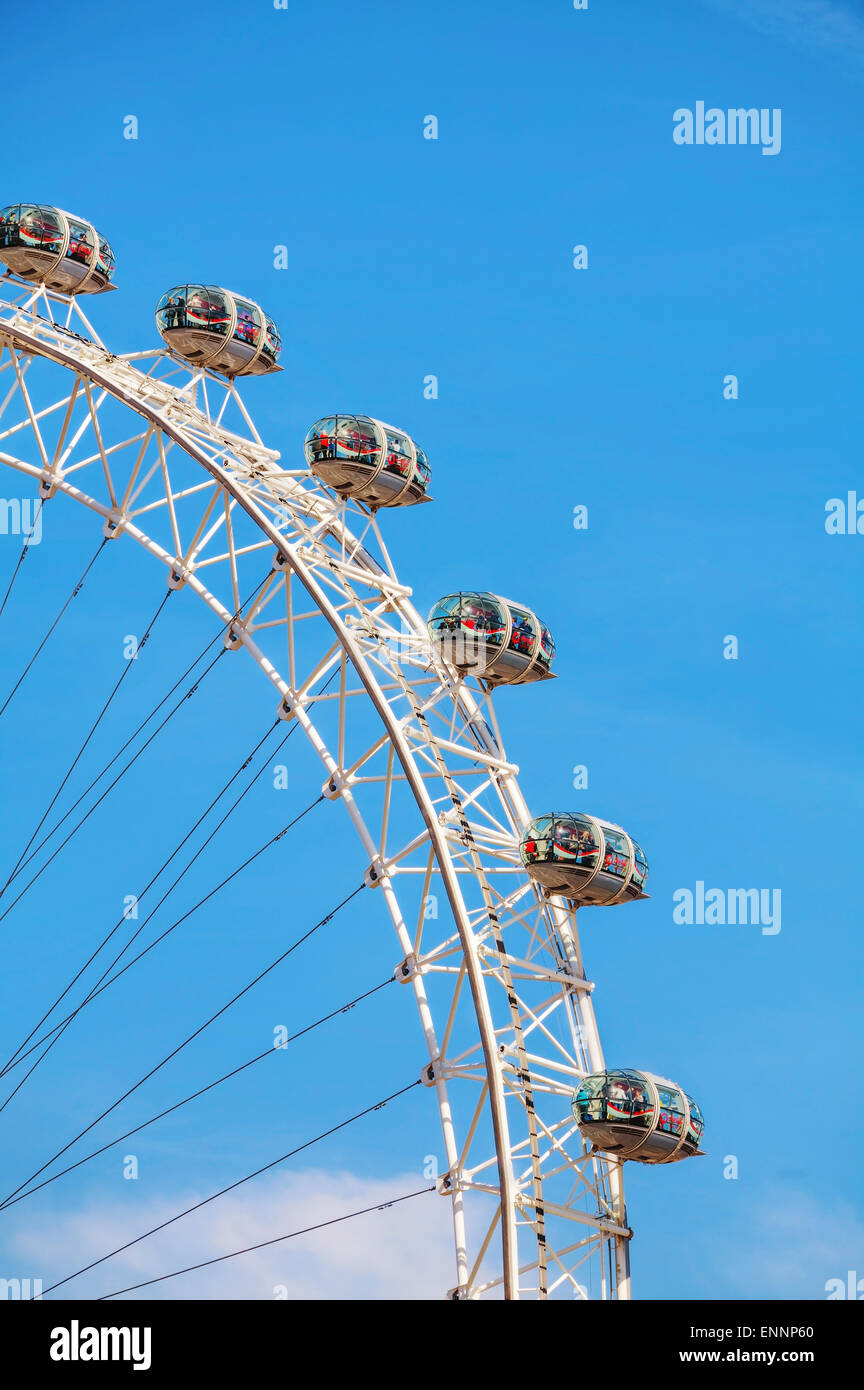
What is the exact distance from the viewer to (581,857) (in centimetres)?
4381

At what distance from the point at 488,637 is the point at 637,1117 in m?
11.6

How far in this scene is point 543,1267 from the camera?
129 feet

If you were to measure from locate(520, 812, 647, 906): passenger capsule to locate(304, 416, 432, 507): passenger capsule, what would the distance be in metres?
8.34

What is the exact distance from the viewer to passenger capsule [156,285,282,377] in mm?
46938

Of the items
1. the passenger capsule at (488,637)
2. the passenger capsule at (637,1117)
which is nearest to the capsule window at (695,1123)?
the passenger capsule at (637,1117)

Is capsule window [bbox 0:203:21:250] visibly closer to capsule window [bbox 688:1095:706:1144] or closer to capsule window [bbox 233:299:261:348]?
capsule window [bbox 233:299:261:348]

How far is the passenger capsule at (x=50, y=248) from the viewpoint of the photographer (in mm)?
46812

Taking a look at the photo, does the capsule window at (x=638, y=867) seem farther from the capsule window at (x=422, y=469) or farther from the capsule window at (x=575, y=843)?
the capsule window at (x=422, y=469)

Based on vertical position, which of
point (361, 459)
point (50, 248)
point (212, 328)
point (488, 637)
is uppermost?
point (50, 248)

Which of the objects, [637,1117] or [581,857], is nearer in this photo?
[637,1117]

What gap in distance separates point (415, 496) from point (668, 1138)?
616 inches

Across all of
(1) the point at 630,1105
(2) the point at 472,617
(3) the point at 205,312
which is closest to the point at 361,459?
(2) the point at 472,617

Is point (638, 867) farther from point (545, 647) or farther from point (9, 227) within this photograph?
point (9, 227)
